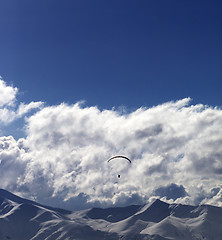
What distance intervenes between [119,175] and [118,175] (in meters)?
0.72

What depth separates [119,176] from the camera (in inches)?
7707

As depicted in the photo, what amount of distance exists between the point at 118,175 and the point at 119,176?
137 centimetres

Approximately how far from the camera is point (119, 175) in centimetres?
19712

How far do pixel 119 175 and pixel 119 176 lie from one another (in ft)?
4.70

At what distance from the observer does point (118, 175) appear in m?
197
